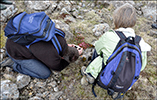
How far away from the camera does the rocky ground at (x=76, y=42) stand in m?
4.01

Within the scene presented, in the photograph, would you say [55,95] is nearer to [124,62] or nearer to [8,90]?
[8,90]

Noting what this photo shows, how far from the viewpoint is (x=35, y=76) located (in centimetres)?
423

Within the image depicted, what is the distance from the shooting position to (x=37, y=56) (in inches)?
129

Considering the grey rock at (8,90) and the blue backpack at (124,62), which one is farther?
the grey rock at (8,90)

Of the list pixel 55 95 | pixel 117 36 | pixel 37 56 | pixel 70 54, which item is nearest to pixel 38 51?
pixel 37 56

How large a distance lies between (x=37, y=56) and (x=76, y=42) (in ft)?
10.7

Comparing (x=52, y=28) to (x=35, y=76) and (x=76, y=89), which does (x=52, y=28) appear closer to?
(x=35, y=76)

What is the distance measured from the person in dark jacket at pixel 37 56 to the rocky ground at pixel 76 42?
0.41 m

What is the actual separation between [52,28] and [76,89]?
117 inches

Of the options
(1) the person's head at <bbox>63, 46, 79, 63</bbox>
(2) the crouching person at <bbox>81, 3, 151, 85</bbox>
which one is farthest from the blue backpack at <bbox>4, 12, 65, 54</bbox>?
(2) the crouching person at <bbox>81, 3, 151, 85</bbox>

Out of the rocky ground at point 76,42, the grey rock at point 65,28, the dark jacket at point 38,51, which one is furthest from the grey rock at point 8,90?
the grey rock at point 65,28

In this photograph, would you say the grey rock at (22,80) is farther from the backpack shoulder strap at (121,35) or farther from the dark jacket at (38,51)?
the backpack shoulder strap at (121,35)

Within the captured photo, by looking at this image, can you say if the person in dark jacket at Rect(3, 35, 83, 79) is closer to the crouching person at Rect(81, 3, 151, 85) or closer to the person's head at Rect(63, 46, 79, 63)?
the person's head at Rect(63, 46, 79, 63)

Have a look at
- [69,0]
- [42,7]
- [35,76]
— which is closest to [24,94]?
[35,76]
